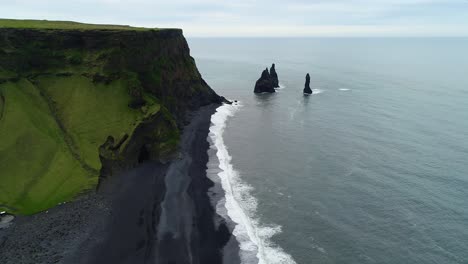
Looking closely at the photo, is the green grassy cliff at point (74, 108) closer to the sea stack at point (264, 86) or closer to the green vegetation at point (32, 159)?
the green vegetation at point (32, 159)

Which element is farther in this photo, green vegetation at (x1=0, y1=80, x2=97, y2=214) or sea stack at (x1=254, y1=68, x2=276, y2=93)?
sea stack at (x1=254, y1=68, x2=276, y2=93)

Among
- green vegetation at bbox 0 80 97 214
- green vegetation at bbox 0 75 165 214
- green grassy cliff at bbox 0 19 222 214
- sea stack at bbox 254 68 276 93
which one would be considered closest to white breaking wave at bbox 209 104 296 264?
green grassy cliff at bbox 0 19 222 214

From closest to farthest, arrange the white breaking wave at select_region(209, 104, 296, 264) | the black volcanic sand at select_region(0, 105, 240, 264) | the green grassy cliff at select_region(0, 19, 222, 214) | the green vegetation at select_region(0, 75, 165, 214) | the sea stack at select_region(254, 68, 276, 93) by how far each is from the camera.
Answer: the black volcanic sand at select_region(0, 105, 240, 264)
the white breaking wave at select_region(209, 104, 296, 264)
the green vegetation at select_region(0, 75, 165, 214)
the green grassy cliff at select_region(0, 19, 222, 214)
the sea stack at select_region(254, 68, 276, 93)

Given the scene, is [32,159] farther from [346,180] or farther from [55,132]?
[346,180]

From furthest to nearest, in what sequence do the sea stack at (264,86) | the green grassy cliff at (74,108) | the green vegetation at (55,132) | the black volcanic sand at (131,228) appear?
the sea stack at (264,86), the green grassy cliff at (74,108), the green vegetation at (55,132), the black volcanic sand at (131,228)

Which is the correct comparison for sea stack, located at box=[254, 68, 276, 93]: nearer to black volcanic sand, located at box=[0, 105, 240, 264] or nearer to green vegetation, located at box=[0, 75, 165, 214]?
green vegetation, located at box=[0, 75, 165, 214]

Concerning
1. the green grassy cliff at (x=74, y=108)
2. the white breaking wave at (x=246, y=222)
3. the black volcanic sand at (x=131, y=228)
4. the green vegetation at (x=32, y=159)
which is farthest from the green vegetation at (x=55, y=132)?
the white breaking wave at (x=246, y=222)

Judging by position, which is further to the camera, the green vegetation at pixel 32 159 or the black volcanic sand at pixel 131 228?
the green vegetation at pixel 32 159

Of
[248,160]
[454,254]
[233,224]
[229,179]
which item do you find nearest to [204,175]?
[229,179]
